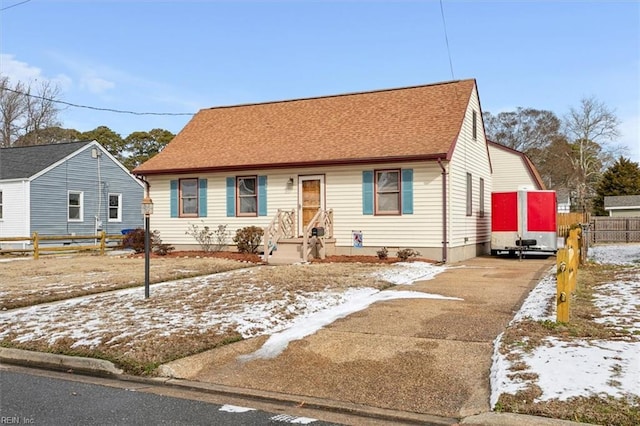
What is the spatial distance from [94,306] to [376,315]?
15.3ft

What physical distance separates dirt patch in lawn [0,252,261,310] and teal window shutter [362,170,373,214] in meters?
3.76

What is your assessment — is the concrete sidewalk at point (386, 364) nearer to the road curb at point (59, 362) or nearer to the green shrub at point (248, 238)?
the road curb at point (59, 362)

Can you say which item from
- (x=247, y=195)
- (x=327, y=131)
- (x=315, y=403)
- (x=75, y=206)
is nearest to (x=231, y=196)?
(x=247, y=195)

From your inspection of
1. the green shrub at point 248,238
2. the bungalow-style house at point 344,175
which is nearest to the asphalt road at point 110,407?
the bungalow-style house at point 344,175

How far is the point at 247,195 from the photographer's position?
63.2 feet

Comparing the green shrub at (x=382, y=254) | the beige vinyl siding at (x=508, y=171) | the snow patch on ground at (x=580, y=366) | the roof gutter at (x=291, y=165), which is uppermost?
the beige vinyl siding at (x=508, y=171)

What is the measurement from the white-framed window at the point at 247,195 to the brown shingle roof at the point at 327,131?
2.16ft

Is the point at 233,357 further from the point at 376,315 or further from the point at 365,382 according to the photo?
the point at 376,315

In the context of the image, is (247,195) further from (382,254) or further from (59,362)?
(59,362)

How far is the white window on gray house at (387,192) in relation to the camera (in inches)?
671

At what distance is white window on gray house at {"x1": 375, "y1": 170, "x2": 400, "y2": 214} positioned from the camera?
17047 mm

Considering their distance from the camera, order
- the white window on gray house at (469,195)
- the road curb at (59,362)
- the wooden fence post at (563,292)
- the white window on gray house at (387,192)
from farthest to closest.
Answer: the white window on gray house at (469,195) < the white window on gray house at (387,192) < the wooden fence post at (563,292) < the road curb at (59,362)

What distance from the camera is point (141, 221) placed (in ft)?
99.2

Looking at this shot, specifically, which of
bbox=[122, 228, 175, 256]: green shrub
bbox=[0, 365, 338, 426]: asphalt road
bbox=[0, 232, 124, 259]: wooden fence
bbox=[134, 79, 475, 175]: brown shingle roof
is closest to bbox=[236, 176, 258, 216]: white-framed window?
bbox=[134, 79, 475, 175]: brown shingle roof
